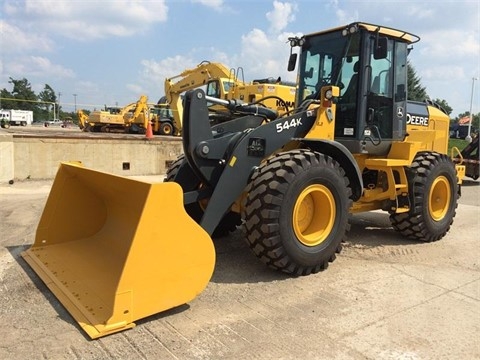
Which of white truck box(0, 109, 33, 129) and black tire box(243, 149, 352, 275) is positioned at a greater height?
white truck box(0, 109, 33, 129)

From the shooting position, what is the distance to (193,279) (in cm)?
323

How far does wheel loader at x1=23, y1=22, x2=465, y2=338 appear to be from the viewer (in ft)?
10.2

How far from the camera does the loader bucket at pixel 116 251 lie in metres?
2.94

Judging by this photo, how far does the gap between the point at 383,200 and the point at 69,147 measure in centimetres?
811

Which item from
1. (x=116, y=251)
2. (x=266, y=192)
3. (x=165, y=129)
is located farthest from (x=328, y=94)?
(x=165, y=129)

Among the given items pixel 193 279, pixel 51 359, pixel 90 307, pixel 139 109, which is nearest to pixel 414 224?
pixel 193 279

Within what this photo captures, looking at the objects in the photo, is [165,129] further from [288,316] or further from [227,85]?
[288,316]

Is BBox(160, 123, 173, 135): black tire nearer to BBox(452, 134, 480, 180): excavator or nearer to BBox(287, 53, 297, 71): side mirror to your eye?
BBox(452, 134, 480, 180): excavator

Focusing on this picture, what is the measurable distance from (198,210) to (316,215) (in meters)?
1.26

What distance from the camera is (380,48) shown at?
492 centimetres

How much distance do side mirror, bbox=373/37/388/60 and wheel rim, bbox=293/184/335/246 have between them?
6.34ft

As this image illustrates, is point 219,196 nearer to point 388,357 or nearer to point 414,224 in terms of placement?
point 388,357

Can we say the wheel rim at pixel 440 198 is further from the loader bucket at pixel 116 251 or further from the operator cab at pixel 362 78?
the loader bucket at pixel 116 251

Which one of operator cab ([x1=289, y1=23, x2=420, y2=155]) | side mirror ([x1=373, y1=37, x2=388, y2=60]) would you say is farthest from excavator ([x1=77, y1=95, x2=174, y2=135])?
side mirror ([x1=373, y1=37, x2=388, y2=60])
